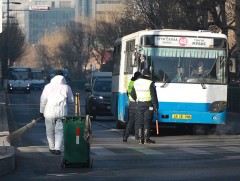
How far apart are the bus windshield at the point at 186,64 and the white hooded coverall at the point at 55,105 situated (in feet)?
21.1

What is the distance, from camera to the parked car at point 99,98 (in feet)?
107

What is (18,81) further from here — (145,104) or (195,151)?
(195,151)

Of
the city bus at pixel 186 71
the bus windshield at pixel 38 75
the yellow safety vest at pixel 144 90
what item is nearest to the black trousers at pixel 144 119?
the yellow safety vest at pixel 144 90

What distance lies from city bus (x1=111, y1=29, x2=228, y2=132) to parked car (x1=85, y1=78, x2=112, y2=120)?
29.3 ft

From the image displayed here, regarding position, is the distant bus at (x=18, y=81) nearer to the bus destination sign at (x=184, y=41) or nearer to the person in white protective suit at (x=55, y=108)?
the bus destination sign at (x=184, y=41)

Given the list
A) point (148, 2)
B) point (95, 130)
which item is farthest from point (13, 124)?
point (148, 2)

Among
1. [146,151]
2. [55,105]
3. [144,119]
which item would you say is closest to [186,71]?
[144,119]

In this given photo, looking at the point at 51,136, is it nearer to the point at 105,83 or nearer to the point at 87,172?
the point at 87,172

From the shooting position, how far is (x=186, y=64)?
77.4ft

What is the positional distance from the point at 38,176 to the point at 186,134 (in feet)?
40.5

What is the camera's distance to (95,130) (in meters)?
27.0

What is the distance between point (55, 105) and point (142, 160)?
213 cm

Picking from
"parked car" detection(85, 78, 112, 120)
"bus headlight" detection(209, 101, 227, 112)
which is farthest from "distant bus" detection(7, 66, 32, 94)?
"bus headlight" detection(209, 101, 227, 112)

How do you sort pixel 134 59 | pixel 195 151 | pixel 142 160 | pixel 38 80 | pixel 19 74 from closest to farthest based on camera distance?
pixel 142 160 < pixel 195 151 < pixel 134 59 < pixel 19 74 < pixel 38 80
